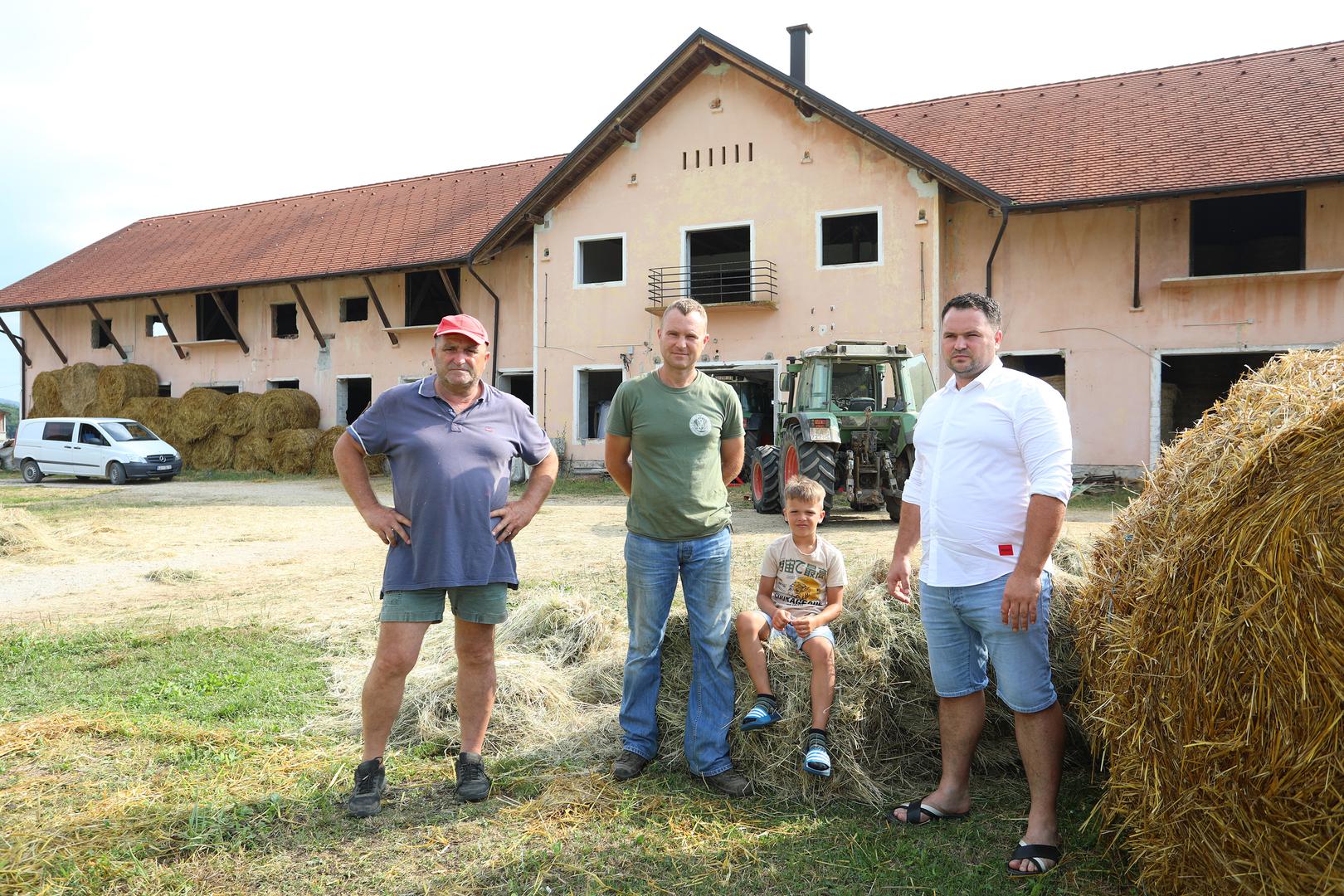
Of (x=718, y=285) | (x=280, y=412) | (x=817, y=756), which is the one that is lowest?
(x=817, y=756)

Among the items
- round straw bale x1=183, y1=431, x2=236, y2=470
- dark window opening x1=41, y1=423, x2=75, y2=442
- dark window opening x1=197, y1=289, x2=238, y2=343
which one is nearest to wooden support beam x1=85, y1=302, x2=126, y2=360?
dark window opening x1=197, y1=289, x2=238, y2=343

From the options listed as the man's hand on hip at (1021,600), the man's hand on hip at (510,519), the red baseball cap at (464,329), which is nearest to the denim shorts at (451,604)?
the man's hand on hip at (510,519)

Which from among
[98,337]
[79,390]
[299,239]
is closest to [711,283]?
[299,239]

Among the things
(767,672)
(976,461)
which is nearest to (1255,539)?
(976,461)

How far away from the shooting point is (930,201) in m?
15.6

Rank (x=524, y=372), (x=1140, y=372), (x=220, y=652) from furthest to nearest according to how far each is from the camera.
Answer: (x=524, y=372) → (x=1140, y=372) → (x=220, y=652)

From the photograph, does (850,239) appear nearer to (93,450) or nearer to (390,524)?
(93,450)

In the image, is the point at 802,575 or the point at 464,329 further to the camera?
the point at 802,575

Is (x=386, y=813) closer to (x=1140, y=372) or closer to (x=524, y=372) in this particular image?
(x=1140, y=372)

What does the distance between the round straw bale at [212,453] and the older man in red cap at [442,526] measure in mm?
21101

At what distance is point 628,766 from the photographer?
3.47 meters

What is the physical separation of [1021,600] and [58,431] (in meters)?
22.1

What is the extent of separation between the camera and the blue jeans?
3504 millimetres

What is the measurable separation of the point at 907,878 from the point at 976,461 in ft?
4.20
